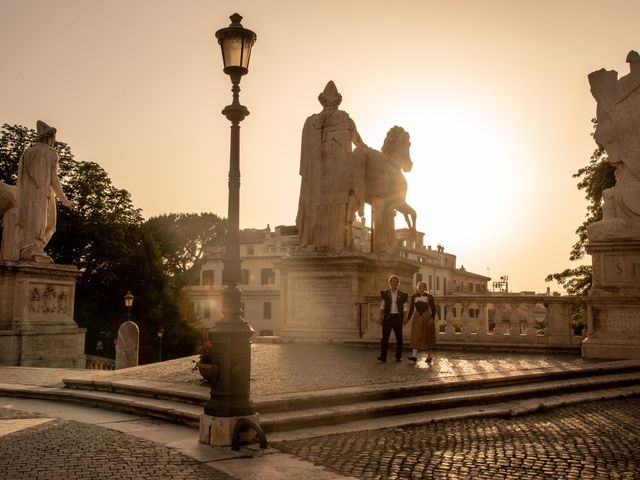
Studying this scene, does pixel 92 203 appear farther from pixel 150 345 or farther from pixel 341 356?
pixel 341 356

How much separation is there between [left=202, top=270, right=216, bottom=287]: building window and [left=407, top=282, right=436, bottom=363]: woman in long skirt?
A: 7646 cm

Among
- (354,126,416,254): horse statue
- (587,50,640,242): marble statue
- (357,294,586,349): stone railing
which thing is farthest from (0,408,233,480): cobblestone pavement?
(354,126,416,254): horse statue

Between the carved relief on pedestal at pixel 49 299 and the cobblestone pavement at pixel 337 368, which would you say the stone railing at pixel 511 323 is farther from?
the carved relief on pedestal at pixel 49 299

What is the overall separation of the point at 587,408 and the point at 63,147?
37550mm

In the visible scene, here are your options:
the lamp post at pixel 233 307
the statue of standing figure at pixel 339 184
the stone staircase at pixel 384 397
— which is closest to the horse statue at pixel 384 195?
the statue of standing figure at pixel 339 184

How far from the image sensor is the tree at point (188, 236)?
207 ft

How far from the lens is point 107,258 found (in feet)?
129

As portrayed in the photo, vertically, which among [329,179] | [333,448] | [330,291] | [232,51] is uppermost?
[329,179]

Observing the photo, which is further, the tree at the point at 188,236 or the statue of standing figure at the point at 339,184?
the tree at the point at 188,236

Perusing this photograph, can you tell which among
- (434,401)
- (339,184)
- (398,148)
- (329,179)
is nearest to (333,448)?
(434,401)

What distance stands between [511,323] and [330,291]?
205 inches

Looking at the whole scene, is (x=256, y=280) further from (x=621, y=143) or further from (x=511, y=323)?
(x=621, y=143)

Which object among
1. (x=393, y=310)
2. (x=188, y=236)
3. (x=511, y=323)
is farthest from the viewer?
(x=188, y=236)

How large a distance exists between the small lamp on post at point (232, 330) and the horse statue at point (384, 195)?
40.6 feet
